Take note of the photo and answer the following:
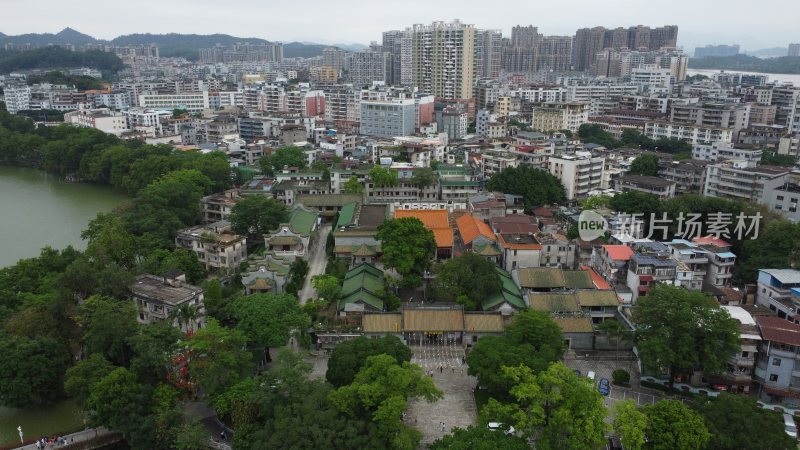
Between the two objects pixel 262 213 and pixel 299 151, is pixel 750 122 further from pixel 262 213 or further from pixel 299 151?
pixel 262 213

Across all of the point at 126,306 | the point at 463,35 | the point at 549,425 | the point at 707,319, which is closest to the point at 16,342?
the point at 126,306

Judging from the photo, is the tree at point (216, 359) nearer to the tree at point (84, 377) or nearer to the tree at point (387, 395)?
the tree at point (84, 377)

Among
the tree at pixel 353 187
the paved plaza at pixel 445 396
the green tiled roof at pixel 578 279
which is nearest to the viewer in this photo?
the paved plaza at pixel 445 396

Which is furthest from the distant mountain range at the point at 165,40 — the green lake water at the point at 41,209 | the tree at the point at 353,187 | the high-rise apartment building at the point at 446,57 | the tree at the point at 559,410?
the tree at the point at 559,410

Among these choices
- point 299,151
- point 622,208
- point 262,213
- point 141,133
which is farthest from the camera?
point 141,133

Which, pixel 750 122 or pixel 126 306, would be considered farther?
pixel 750 122
